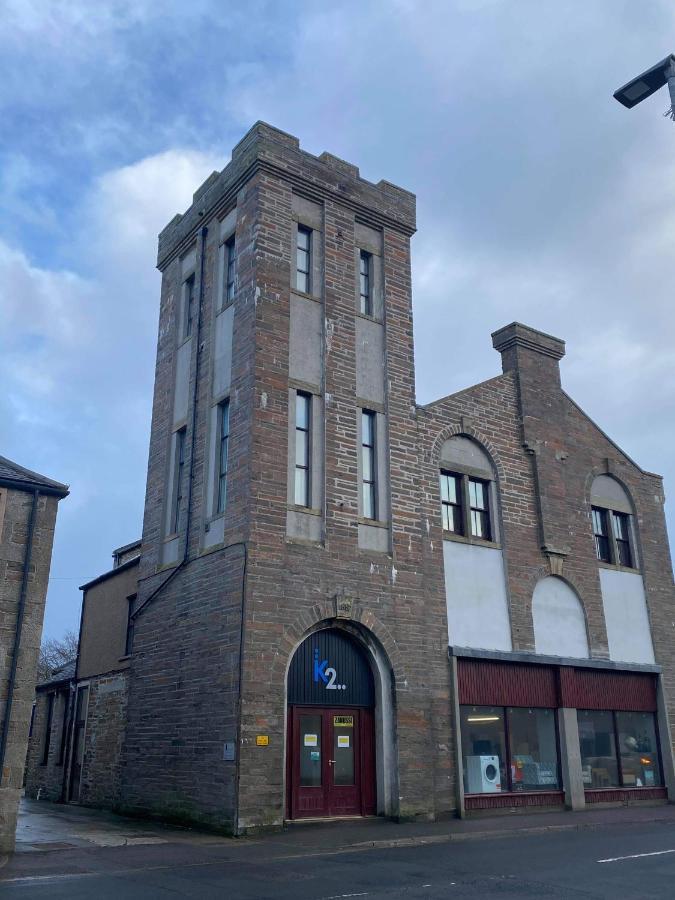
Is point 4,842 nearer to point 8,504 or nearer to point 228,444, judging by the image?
point 8,504

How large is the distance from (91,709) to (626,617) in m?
15.9

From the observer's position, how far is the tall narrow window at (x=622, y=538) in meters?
26.0

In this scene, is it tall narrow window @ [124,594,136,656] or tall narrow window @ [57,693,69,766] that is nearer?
tall narrow window @ [124,594,136,656]

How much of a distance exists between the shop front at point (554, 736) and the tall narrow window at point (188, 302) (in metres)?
11.1

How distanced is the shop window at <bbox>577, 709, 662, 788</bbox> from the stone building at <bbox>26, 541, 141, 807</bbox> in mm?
12206

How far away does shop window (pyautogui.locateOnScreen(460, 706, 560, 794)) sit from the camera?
20000mm

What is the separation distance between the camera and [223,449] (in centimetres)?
1948

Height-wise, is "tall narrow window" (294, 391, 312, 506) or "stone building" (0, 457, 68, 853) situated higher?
"tall narrow window" (294, 391, 312, 506)

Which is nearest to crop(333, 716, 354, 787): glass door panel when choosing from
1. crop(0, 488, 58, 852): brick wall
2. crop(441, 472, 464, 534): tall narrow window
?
crop(441, 472, 464, 534): tall narrow window

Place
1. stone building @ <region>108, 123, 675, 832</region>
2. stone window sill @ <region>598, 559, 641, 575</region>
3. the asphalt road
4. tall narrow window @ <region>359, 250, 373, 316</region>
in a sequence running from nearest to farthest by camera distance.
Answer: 1. the asphalt road
2. stone building @ <region>108, 123, 675, 832</region>
3. tall narrow window @ <region>359, 250, 373, 316</region>
4. stone window sill @ <region>598, 559, 641, 575</region>

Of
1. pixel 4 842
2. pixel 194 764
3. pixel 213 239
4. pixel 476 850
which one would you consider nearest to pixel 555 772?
pixel 476 850

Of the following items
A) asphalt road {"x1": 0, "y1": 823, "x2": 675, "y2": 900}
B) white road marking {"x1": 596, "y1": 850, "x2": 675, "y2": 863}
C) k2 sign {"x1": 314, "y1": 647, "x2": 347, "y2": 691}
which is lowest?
asphalt road {"x1": 0, "y1": 823, "x2": 675, "y2": 900}

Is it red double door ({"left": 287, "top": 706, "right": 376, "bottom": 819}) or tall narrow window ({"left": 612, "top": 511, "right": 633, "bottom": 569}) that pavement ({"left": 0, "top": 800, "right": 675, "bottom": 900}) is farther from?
tall narrow window ({"left": 612, "top": 511, "right": 633, "bottom": 569})

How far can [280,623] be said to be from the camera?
1691cm
